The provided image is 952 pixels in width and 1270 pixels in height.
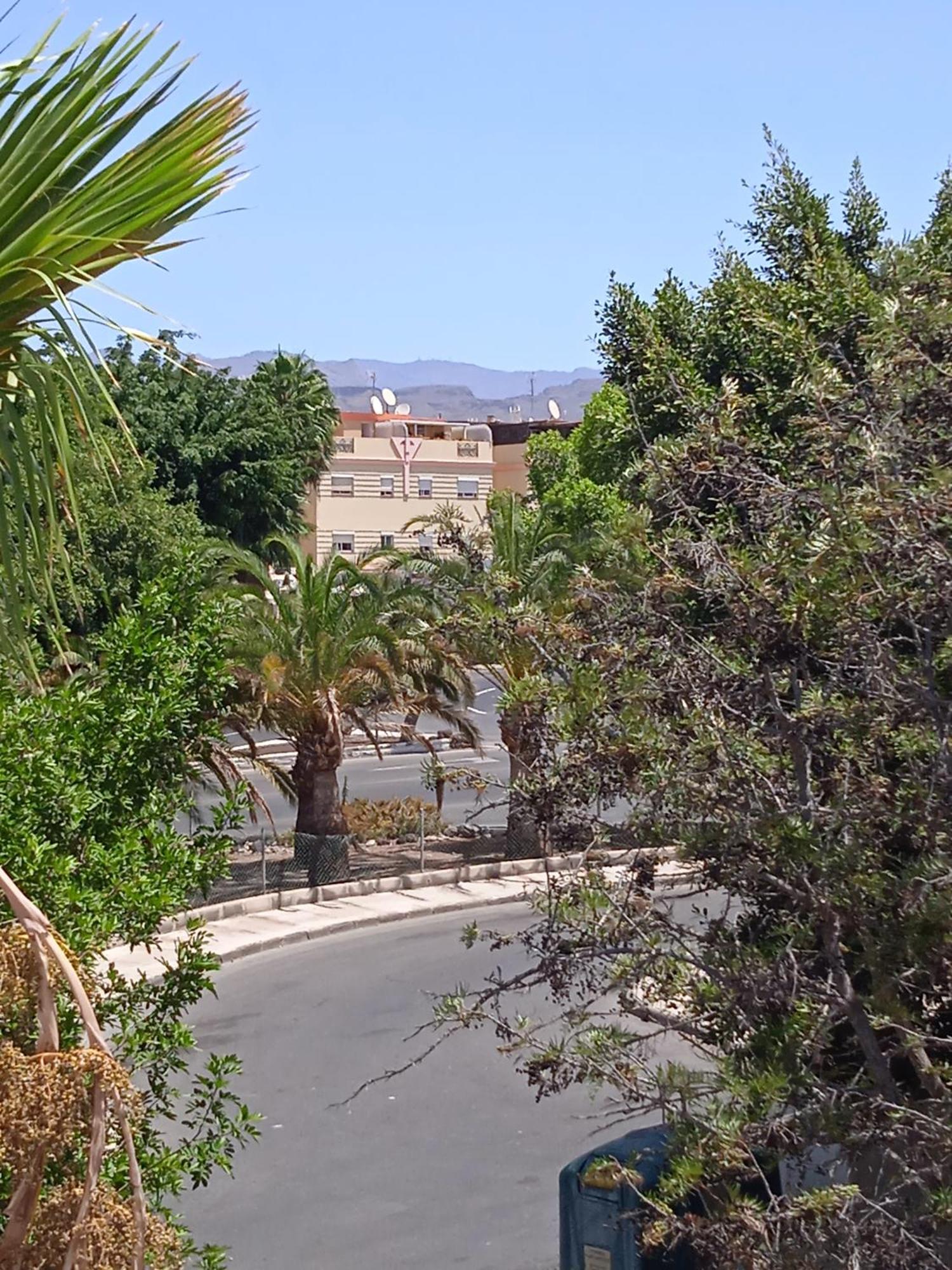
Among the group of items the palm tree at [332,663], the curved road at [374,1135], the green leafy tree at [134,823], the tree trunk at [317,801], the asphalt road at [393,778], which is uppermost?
the green leafy tree at [134,823]

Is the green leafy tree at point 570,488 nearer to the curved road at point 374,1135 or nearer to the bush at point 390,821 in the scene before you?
the bush at point 390,821

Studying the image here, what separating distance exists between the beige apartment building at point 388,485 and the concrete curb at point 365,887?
135 feet

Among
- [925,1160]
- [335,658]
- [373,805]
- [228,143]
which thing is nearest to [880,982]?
[925,1160]

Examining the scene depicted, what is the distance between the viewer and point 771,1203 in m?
4.17

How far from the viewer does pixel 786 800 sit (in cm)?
504

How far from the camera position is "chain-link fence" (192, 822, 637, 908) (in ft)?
68.1

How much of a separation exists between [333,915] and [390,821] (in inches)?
210

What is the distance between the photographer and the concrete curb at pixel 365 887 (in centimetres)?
1922

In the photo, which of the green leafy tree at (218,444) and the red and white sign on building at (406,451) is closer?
the green leafy tree at (218,444)

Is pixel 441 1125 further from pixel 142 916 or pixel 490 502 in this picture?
pixel 490 502

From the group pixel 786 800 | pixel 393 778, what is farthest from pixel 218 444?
pixel 786 800

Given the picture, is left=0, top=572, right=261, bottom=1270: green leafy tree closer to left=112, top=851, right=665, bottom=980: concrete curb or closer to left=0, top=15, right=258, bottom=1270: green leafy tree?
Result: left=0, top=15, right=258, bottom=1270: green leafy tree

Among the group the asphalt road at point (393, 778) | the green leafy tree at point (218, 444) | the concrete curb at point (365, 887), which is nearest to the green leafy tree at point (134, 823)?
the concrete curb at point (365, 887)

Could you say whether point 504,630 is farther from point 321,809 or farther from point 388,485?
point 388,485
